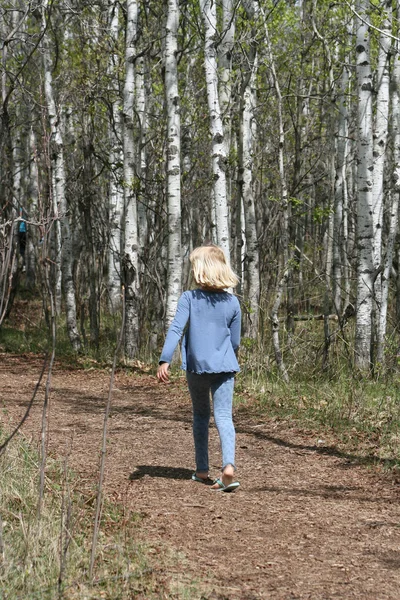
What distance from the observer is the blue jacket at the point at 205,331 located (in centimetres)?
553

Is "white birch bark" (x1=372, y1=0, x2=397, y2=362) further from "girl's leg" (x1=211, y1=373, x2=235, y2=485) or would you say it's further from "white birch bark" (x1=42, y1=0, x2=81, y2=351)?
"girl's leg" (x1=211, y1=373, x2=235, y2=485)

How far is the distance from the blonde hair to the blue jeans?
0.64 meters

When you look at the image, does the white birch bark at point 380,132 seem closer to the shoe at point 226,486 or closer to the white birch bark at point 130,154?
the white birch bark at point 130,154

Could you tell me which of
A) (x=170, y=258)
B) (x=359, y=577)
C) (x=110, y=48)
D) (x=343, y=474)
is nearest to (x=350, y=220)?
(x=110, y=48)

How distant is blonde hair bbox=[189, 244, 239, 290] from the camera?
5.48 m

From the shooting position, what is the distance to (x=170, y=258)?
11.9m

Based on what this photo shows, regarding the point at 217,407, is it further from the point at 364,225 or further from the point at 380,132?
the point at 380,132

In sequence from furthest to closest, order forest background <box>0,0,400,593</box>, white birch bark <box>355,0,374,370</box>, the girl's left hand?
white birch bark <box>355,0,374,370</box> < forest background <box>0,0,400,593</box> < the girl's left hand

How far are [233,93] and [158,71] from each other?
2.84 metres

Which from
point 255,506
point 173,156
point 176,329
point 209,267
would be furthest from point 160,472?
point 173,156

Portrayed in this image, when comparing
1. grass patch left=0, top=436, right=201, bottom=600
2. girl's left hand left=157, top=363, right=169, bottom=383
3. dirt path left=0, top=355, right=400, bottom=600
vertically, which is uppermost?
girl's left hand left=157, top=363, right=169, bottom=383

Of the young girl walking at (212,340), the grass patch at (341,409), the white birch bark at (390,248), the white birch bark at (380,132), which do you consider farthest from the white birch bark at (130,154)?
the young girl walking at (212,340)

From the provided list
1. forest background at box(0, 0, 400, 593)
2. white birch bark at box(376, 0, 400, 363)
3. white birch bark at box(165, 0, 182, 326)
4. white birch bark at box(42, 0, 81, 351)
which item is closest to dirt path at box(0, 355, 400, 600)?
forest background at box(0, 0, 400, 593)

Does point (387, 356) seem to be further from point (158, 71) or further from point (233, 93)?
point (158, 71)
